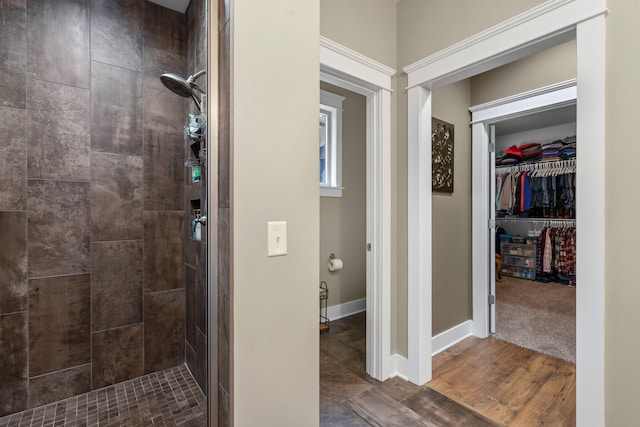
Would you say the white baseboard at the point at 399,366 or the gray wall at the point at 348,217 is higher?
the gray wall at the point at 348,217

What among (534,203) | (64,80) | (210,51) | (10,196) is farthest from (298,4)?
(534,203)

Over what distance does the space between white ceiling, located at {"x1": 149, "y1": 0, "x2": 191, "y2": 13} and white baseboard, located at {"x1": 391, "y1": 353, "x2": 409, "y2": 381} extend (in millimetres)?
2431

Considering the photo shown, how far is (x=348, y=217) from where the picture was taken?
3.42m

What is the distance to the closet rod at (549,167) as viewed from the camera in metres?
4.59

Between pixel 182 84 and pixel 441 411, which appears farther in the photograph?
pixel 441 411

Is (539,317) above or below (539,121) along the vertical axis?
below

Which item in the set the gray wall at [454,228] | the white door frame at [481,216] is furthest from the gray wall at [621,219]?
the white door frame at [481,216]

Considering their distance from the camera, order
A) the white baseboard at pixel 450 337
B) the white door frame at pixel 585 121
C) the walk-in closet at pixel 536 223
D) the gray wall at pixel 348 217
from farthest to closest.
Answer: the walk-in closet at pixel 536 223, the gray wall at pixel 348 217, the white baseboard at pixel 450 337, the white door frame at pixel 585 121

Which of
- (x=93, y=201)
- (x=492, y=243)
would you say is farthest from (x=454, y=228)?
(x=93, y=201)

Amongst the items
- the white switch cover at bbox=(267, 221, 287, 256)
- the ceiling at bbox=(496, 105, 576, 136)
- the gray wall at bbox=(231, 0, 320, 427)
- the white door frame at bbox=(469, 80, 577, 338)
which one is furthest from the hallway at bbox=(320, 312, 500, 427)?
the ceiling at bbox=(496, 105, 576, 136)

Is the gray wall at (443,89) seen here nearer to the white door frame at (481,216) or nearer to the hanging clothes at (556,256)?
the white door frame at (481,216)

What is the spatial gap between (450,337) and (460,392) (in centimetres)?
68

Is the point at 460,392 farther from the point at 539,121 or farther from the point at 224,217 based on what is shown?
the point at 539,121

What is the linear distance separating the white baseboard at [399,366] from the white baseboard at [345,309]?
1135 mm
